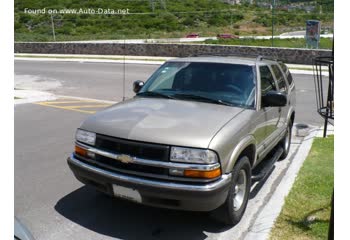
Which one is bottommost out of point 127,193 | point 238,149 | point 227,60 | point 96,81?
point 127,193

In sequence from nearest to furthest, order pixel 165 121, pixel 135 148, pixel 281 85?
1. pixel 135 148
2. pixel 165 121
3. pixel 281 85

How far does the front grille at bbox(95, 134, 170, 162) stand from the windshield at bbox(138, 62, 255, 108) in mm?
1127

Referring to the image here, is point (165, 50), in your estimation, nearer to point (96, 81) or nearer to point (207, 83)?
point (96, 81)

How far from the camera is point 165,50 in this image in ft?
91.7

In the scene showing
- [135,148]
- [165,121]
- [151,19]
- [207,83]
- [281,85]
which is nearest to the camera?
[135,148]

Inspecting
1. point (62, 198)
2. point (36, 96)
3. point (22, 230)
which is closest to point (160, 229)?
point (62, 198)

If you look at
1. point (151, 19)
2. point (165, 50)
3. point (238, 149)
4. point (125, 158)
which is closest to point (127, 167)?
point (125, 158)

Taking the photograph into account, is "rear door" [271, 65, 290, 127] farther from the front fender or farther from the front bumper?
the front bumper

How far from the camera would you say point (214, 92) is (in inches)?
190

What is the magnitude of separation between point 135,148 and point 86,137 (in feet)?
2.22

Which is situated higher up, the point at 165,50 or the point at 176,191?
the point at 165,50

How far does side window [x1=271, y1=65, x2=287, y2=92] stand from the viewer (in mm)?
5961

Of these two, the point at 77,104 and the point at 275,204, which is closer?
the point at 275,204

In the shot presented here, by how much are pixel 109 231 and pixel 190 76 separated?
215 cm
